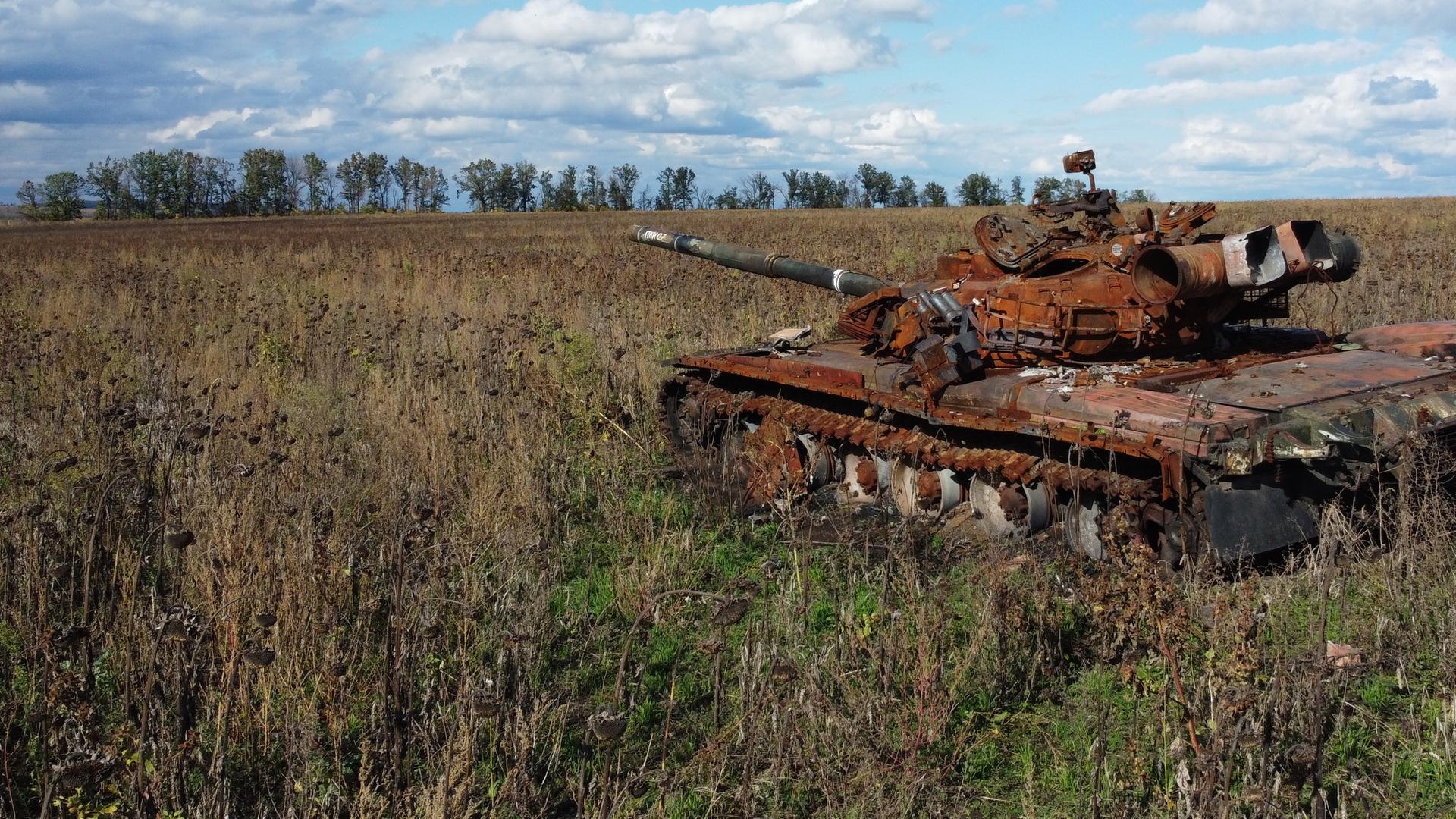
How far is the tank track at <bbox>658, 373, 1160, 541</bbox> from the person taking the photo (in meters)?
5.70

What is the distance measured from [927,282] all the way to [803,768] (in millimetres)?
4406

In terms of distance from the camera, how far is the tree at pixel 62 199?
7450cm

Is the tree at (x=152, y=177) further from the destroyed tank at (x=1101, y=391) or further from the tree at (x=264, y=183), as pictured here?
the destroyed tank at (x=1101, y=391)

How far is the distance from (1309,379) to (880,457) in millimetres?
2658

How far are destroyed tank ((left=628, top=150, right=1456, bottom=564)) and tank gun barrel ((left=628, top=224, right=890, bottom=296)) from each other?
0.61 feet

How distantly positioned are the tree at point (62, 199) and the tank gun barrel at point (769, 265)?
74.4 meters

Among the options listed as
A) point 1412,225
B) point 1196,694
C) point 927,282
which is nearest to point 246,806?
point 1196,694

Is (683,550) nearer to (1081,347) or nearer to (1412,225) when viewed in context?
(1081,347)

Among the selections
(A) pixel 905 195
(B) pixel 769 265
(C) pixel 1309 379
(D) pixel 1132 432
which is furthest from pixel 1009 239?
(A) pixel 905 195

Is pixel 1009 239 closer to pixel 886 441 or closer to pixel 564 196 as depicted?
pixel 886 441

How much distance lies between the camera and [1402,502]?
4.95 metres

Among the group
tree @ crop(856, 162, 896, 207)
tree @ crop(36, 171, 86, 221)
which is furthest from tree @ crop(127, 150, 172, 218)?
tree @ crop(856, 162, 896, 207)

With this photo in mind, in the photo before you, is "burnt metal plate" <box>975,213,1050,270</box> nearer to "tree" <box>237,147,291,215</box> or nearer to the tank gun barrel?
the tank gun barrel

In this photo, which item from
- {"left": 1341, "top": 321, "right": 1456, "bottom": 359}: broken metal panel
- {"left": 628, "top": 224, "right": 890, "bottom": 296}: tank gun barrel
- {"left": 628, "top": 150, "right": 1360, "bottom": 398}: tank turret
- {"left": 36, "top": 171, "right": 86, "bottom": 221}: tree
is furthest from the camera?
{"left": 36, "top": 171, "right": 86, "bottom": 221}: tree
